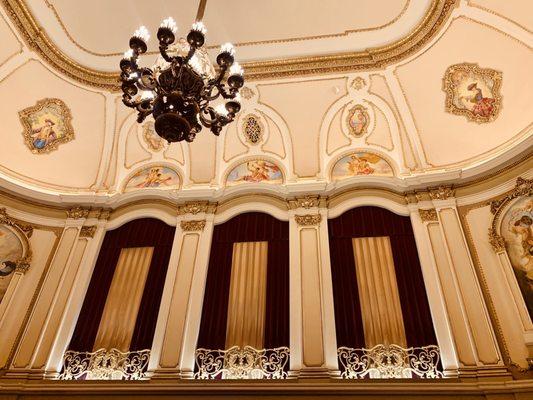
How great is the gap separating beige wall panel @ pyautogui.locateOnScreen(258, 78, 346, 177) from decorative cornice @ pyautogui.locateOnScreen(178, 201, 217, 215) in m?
2.09

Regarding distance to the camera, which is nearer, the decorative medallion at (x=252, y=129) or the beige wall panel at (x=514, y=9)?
the beige wall panel at (x=514, y=9)

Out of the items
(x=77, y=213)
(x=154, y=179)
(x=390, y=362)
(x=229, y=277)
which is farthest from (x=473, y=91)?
(x=77, y=213)

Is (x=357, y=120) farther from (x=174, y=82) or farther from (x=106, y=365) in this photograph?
(x=106, y=365)

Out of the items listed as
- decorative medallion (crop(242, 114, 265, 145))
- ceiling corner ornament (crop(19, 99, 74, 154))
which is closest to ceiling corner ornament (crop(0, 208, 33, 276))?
ceiling corner ornament (crop(19, 99, 74, 154))

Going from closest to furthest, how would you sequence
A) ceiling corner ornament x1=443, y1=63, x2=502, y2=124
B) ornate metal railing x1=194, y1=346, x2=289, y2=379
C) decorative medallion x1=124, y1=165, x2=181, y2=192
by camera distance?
ornate metal railing x1=194, y1=346, x2=289, y2=379 < ceiling corner ornament x1=443, y1=63, x2=502, y2=124 < decorative medallion x1=124, y1=165, x2=181, y2=192

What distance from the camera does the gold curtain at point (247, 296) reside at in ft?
22.0

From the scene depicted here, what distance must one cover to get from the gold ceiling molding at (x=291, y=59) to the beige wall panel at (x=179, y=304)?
3.92m

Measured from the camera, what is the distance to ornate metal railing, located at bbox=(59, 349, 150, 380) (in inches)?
254

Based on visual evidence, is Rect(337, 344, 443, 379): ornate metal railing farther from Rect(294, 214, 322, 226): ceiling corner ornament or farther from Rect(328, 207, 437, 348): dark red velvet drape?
Rect(294, 214, 322, 226): ceiling corner ornament

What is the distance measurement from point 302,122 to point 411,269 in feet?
13.0

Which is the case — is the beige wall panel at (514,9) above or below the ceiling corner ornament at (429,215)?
above

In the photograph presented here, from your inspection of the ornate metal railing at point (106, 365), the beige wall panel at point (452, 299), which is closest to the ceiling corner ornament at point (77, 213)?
the ornate metal railing at point (106, 365)

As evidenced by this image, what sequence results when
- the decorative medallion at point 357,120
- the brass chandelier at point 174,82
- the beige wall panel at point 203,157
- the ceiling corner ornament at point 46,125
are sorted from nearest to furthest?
1. the brass chandelier at point 174,82
2. the ceiling corner ornament at point 46,125
3. the decorative medallion at point 357,120
4. the beige wall panel at point 203,157

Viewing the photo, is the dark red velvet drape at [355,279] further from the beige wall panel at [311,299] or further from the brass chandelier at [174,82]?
the brass chandelier at [174,82]
